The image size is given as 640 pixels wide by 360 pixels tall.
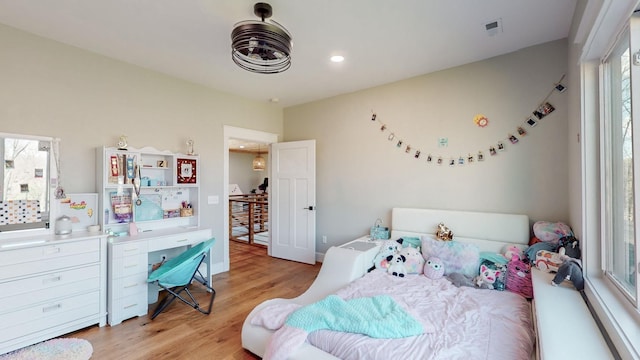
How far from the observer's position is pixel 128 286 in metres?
2.66

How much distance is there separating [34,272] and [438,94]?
4252 millimetres

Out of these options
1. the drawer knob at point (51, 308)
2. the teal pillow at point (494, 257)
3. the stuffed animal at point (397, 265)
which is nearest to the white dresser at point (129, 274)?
the drawer knob at point (51, 308)

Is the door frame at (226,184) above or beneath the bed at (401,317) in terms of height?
above

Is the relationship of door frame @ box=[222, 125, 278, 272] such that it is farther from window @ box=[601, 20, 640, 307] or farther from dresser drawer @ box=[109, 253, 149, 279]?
window @ box=[601, 20, 640, 307]

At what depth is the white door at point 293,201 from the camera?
4379mm

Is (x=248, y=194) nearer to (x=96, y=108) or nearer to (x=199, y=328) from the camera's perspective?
(x=96, y=108)

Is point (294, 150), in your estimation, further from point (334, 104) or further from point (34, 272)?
point (34, 272)

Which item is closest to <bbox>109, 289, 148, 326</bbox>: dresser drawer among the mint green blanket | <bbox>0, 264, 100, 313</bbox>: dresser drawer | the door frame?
<bbox>0, 264, 100, 313</bbox>: dresser drawer

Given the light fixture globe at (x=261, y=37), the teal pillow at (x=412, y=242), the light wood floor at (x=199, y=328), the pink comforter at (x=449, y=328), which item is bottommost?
the light wood floor at (x=199, y=328)

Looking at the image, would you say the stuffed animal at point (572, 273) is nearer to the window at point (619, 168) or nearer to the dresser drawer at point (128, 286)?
the window at point (619, 168)

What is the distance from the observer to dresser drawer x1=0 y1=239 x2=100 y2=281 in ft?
6.89

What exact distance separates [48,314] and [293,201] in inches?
118

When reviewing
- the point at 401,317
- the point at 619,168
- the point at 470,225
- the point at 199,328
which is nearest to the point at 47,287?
the point at 199,328

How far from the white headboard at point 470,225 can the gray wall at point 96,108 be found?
2531 mm
